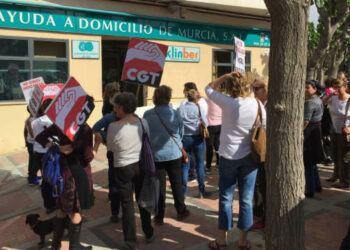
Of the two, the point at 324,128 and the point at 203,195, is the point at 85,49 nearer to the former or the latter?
the point at 203,195

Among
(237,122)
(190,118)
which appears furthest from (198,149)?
(237,122)

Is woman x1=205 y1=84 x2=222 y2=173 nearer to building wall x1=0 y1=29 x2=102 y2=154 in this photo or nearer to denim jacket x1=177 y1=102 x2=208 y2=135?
denim jacket x1=177 y1=102 x2=208 y2=135

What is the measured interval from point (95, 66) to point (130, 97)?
673cm

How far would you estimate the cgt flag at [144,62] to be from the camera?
4.83 m

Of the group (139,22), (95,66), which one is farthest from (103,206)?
(139,22)

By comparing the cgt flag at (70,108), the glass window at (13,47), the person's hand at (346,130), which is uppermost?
the glass window at (13,47)

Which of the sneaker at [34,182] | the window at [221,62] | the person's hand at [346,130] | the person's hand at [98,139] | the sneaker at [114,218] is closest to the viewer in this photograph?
the person's hand at [98,139]

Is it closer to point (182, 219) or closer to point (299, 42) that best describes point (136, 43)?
point (182, 219)

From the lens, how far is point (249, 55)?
1401 centimetres

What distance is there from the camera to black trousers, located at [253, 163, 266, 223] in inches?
166

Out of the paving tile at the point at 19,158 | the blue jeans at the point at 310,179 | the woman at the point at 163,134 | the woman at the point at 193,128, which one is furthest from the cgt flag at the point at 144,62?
the paving tile at the point at 19,158

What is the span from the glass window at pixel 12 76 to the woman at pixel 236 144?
22.0 ft

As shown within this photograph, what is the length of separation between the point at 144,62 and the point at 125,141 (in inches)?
67.1

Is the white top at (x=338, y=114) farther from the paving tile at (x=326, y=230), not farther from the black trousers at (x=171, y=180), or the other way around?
the black trousers at (x=171, y=180)
